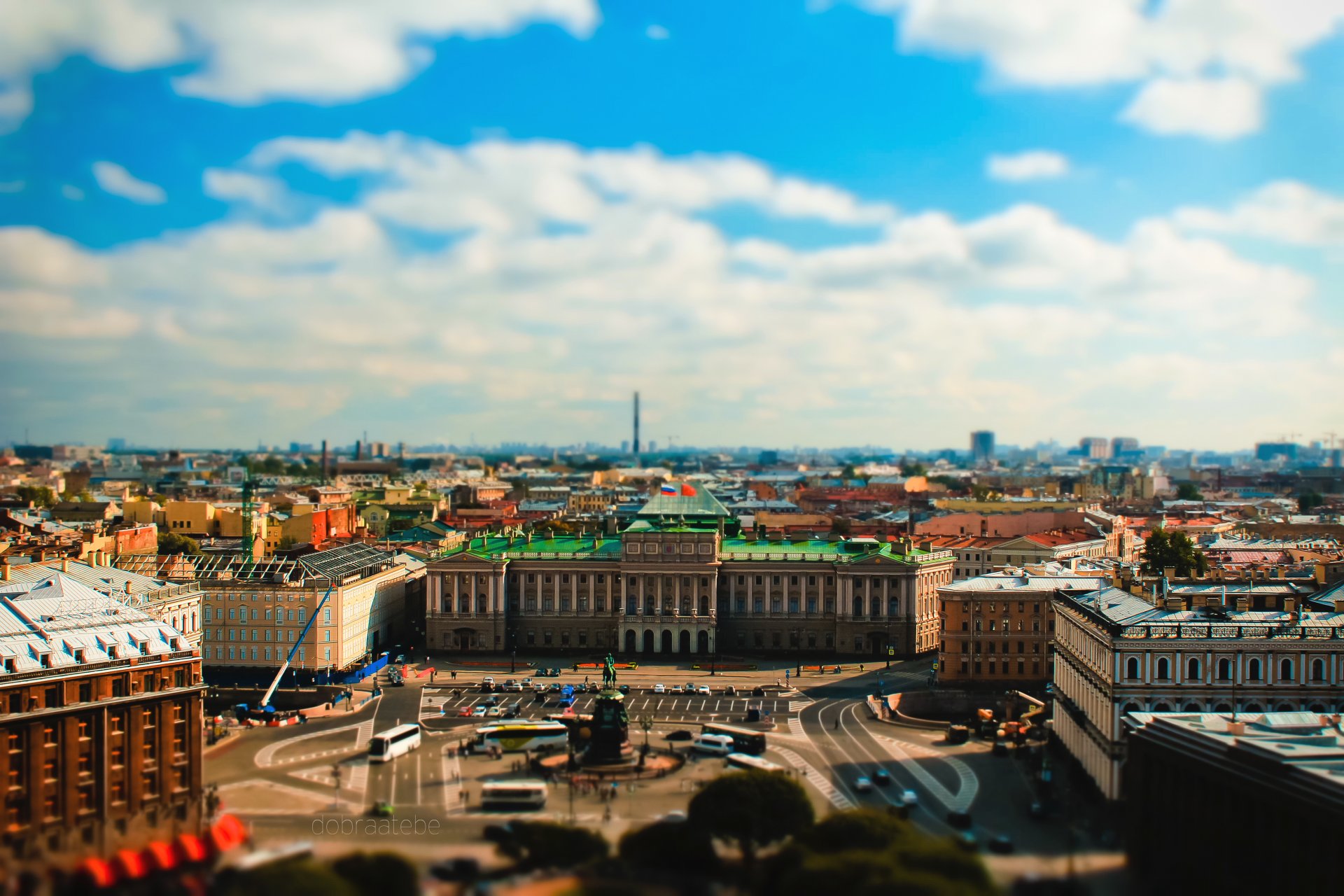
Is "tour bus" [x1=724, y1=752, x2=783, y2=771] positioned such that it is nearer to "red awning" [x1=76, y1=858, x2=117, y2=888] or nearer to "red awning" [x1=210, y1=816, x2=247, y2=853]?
"red awning" [x1=210, y1=816, x2=247, y2=853]

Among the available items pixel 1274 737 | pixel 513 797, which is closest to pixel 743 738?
pixel 513 797

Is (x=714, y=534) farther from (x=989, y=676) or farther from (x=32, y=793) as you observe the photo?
(x=32, y=793)

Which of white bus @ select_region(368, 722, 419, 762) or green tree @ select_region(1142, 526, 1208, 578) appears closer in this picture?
white bus @ select_region(368, 722, 419, 762)

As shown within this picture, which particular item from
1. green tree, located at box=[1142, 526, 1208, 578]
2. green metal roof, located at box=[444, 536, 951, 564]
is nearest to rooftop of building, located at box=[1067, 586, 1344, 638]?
green metal roof, located at box=[444, 536, 951, 564]

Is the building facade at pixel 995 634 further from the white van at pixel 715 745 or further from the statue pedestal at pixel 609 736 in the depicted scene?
the statue pedestal at pixel 609 736

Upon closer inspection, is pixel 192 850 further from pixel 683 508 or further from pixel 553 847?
pixel 683 508
